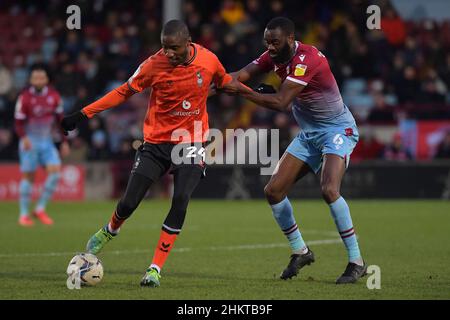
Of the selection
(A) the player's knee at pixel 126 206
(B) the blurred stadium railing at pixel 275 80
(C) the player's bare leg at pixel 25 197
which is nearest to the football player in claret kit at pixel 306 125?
(A) the player's knee at pixel 126 206

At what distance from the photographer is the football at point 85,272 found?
26.8ft

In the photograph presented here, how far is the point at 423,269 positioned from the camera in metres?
9.55

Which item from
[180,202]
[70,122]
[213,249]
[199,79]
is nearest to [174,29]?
[199,79]

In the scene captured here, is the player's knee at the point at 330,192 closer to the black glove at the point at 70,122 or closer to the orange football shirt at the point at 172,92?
the orange football shirt at the point at 172,92

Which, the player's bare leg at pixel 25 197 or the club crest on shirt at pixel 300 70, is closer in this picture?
the club crest on shirt at pixel 300 70

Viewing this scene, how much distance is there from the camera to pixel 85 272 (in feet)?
26.9

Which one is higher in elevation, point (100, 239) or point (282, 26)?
point (282, 26)

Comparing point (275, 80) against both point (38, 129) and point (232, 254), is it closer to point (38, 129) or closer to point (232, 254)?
point (38, 129)

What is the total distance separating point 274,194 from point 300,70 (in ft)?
4.27

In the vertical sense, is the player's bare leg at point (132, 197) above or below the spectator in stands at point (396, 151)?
above

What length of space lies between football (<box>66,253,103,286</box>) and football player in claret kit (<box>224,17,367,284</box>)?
1.85 metres

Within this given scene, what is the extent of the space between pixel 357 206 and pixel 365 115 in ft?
11.3

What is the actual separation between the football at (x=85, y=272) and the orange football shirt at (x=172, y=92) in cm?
130

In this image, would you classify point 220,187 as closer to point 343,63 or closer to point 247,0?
point 343,63
